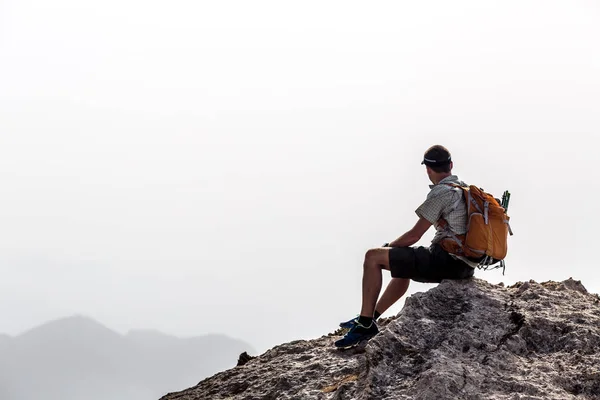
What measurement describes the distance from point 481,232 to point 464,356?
1.91m

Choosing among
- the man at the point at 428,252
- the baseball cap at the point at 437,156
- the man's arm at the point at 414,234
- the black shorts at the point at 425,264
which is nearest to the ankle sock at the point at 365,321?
the man at the point at 428,252

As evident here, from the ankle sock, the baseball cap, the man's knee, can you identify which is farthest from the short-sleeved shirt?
the ankle sock

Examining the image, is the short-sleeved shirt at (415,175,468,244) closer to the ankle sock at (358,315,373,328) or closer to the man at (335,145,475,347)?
the man at (335,145,475,347)

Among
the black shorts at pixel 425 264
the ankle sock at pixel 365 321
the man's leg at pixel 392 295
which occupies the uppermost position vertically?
the black shorts at pixel 425 264

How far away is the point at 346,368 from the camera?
1047 cm

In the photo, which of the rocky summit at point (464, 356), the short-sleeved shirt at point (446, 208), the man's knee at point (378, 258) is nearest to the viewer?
the rocky summit at point (464, 356)

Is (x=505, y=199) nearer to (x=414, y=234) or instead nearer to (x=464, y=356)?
(x=414, y=234)

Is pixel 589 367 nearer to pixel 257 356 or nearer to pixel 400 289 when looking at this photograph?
pixel 400 289

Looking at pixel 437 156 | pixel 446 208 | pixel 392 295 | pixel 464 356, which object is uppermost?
pixel 437 156

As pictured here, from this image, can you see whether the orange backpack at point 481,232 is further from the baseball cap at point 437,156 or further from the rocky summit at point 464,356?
the rocky summit at point 464,356

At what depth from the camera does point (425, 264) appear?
35.1ft

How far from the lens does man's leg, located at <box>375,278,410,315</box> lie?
11.2 meters

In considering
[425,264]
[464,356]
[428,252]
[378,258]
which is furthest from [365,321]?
[464,356]

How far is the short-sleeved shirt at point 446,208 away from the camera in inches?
412
